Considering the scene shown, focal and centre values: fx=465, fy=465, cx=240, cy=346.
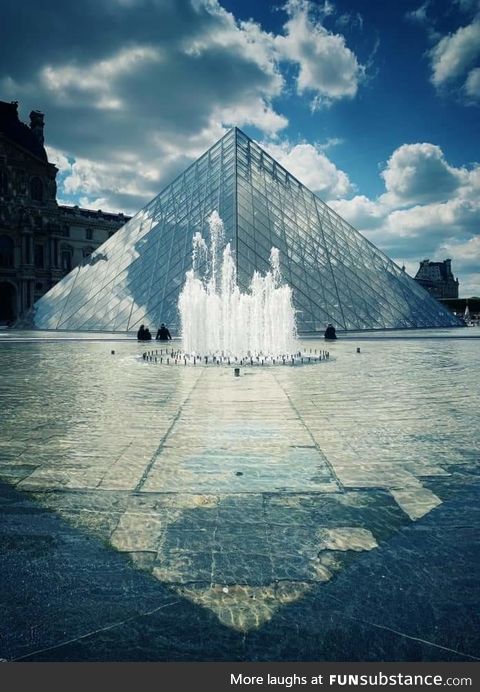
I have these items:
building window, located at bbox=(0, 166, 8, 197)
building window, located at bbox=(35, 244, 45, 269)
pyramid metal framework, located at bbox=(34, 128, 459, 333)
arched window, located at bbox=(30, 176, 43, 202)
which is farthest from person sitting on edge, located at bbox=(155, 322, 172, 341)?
arched window, located at bbox=(30, 176, 43, 202)

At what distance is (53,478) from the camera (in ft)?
15.3

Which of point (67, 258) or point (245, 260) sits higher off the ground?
point (67, 258)

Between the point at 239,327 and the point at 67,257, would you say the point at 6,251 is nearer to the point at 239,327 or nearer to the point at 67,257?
the point at 67,257

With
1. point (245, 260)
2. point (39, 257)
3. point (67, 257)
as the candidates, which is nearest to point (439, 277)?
point (67, 257)

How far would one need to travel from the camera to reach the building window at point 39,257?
2477 inches

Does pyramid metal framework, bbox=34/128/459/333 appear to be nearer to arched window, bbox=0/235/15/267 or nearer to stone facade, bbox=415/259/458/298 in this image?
arched window, bbox=0/235/15/267

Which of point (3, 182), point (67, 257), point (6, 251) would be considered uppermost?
point (3, 182)

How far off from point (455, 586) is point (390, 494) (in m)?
1.42

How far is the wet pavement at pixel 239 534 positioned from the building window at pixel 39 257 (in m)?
61.3

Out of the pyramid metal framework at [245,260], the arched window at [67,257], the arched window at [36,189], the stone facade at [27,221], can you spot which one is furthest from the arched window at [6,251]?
the pyramid metal framework at [245,260]

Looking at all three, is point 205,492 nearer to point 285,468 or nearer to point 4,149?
point 285,468

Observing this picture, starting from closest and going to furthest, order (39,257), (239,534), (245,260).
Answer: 1. (239,534)
2. (245,260)
3. (39,257)

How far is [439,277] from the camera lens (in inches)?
6083

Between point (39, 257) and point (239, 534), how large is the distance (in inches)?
2643
